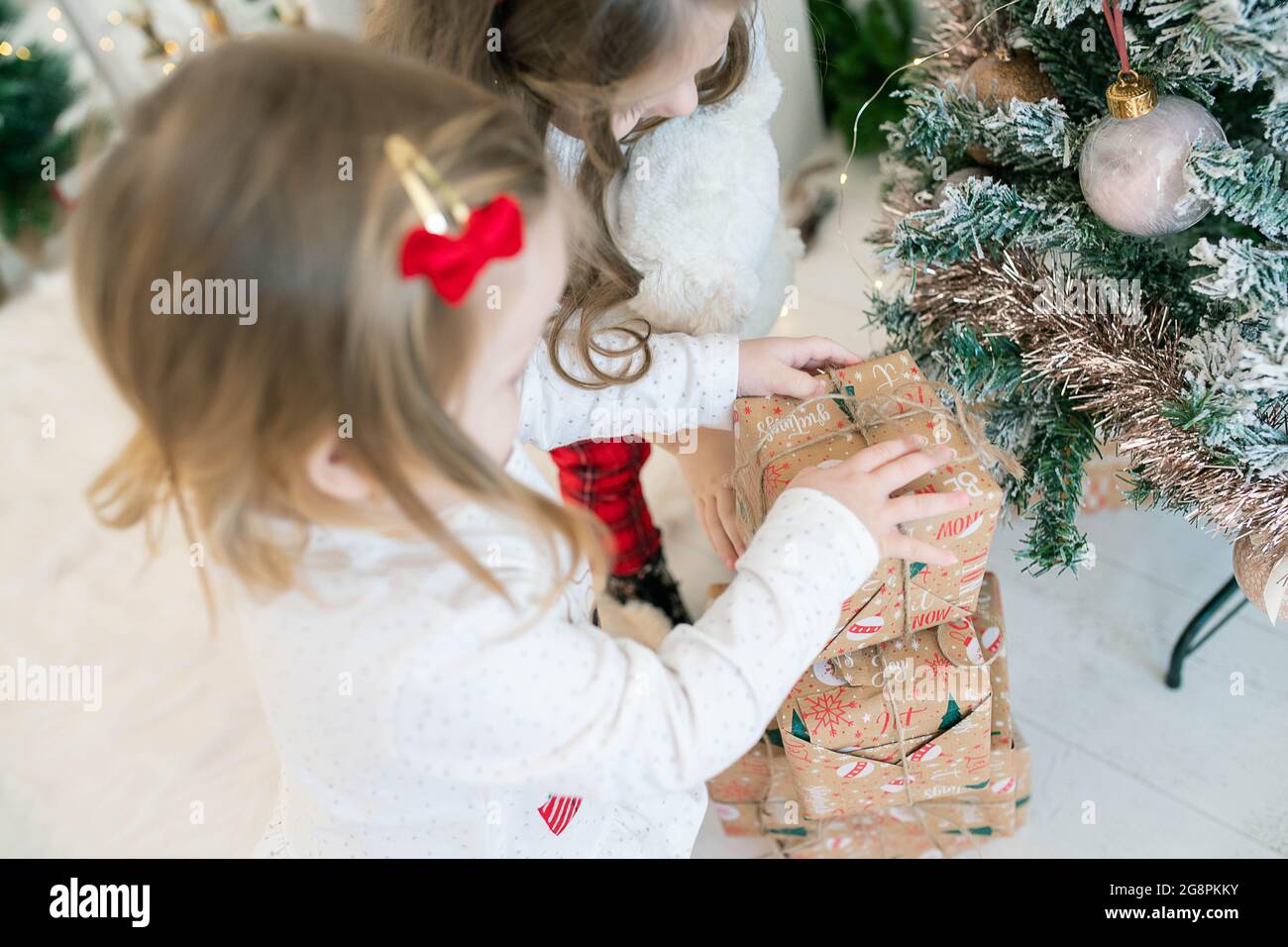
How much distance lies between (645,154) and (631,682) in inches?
19.9

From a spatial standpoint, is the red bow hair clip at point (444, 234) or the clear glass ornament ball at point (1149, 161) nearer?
the red bow hair clip at point (444, 234)

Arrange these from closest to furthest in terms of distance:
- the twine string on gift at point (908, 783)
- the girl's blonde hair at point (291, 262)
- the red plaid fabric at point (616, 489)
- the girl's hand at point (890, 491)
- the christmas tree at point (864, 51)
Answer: the girl's blonde hair at point (291, 262), the girl's hand at point (890, 491), the twine string on gift at point (908, 783), the red plaid fabric at point (616, 489), the christmas tree at point (864, 51)

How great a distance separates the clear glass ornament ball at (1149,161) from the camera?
667 millimetres

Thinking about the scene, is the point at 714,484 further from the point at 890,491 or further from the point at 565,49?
the point at 565,49

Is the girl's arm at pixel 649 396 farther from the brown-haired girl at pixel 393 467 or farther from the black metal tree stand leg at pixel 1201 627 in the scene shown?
the black metal tree stand leg at pixel 1201 627

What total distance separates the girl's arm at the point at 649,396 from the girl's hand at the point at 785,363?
1 cm

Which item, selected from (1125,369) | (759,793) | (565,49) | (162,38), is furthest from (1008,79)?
(162,38)

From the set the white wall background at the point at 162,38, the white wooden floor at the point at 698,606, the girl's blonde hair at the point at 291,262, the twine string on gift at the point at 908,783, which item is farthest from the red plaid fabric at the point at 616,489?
the white wall background at the point at 162,38

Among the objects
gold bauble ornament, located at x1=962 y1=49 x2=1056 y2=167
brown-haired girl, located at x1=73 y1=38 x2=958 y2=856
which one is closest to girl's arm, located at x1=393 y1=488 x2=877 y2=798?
brown-haired girl, located at x1=73 y1=38 x2=958 y2=856

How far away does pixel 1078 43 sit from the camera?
797 millimetres

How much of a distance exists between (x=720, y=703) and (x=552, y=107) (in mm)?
477

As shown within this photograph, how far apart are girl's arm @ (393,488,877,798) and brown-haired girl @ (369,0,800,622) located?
26cm
